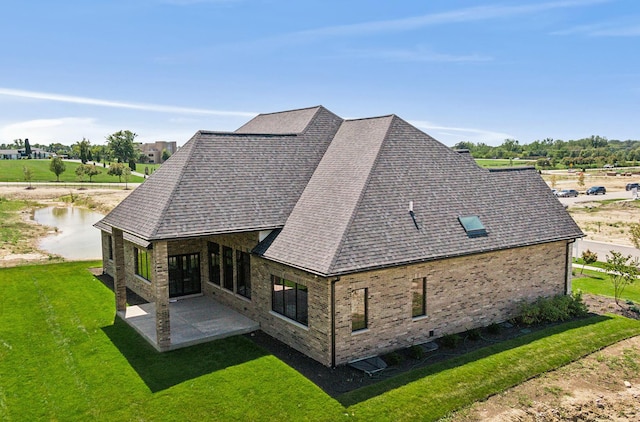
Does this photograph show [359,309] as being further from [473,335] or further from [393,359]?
[473,335]

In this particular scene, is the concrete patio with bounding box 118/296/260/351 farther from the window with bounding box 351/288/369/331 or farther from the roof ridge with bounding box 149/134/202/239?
the window with bounding box 351/288/369/331

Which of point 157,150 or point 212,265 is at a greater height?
point 157,150

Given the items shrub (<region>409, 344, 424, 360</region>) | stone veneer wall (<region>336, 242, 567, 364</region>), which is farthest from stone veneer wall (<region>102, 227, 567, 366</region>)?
shrub (<region>409, 344, 424, 360</region>)

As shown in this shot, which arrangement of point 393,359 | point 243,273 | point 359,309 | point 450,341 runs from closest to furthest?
point 393,359, point 359,309, point 450,341, point 243,273

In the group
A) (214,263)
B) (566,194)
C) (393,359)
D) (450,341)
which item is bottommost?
(393,359)

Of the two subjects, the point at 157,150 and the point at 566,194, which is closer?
the point at 566,194

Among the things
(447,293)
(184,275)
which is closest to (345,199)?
(447,293)

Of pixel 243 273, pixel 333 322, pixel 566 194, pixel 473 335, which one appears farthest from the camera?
pixel 566 194

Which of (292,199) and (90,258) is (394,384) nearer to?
(292,199)
